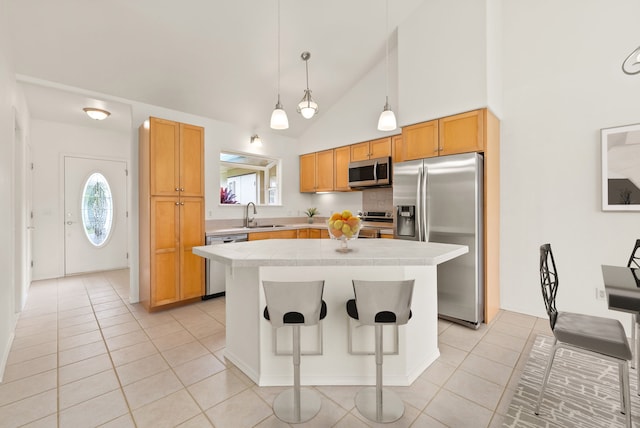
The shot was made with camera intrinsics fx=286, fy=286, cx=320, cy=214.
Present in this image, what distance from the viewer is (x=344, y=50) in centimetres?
393

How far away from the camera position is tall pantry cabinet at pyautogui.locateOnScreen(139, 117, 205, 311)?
339 centimetres

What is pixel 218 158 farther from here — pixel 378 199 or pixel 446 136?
pixel 446 136

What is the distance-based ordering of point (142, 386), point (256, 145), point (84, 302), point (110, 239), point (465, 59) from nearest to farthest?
point (142, 386), point (465, 59), point (84, 302), point (256, 145), point (110, 239)

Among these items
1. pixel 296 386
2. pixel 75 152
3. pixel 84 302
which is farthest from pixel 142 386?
pixel 75 152

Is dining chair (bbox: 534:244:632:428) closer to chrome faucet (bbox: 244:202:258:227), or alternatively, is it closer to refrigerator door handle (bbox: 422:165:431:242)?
refrigerator door handle (bbox: 422:165:431:242)

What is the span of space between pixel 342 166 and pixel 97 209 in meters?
4.68

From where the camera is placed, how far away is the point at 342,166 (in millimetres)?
4910

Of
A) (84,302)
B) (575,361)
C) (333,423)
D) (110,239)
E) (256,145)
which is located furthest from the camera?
(110,239)

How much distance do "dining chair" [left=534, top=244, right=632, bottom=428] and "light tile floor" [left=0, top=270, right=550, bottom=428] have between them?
1.73 feet

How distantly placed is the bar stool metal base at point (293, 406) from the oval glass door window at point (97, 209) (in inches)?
209

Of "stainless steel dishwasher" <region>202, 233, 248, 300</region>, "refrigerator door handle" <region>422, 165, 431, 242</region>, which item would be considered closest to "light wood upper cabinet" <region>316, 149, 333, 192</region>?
"stainless steel dishwasher" <region>202, 233, 248, 300</region>

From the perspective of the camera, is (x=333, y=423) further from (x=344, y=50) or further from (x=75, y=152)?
(x=75, y=152)

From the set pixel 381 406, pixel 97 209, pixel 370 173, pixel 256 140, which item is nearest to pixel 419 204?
pixel 370 173

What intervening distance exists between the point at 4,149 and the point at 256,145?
3.05 m
